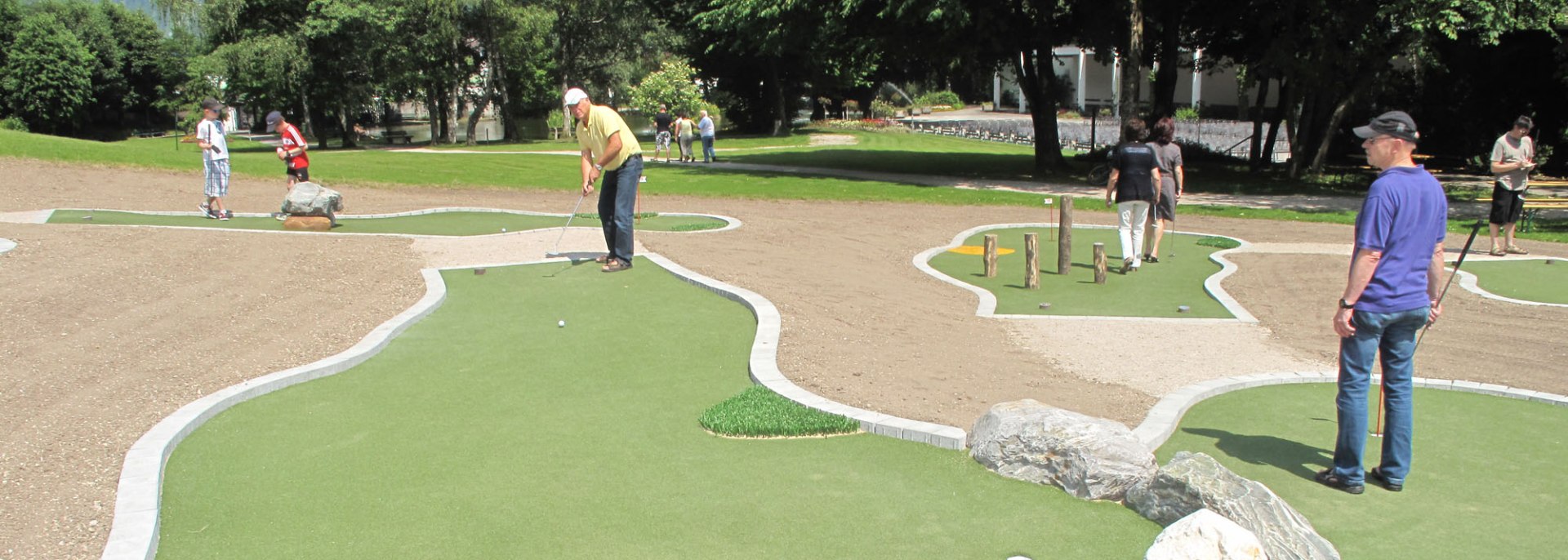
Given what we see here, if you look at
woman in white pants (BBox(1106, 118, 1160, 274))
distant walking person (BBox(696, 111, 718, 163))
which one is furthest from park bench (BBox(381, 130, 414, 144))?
woman in white pants (BBox(1106, 118, 1160, 274))

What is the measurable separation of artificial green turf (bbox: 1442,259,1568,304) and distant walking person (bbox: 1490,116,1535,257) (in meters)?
0.52

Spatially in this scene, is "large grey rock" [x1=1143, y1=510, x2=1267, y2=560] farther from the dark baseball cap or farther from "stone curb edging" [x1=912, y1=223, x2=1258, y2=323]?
"stone curb edging" [x1=912, y1=223, x2=1258, y2=323]

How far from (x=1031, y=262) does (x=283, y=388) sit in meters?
7.07

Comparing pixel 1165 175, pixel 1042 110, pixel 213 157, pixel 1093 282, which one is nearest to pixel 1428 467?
pixel 1093 282

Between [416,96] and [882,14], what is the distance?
118 feet

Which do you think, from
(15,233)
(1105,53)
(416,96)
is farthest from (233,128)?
(15,233)

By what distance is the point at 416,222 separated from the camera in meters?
15.9

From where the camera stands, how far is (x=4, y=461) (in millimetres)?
5527

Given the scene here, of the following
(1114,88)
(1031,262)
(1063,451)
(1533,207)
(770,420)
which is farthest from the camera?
(1114,88)

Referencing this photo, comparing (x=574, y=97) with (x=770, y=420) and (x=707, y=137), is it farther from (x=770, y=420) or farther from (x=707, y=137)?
(x=707, y=137)

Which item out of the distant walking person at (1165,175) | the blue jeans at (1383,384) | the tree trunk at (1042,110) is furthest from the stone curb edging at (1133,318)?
the tree trunk at (1042,110)

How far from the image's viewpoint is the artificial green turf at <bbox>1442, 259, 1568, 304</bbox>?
10898 millimetres

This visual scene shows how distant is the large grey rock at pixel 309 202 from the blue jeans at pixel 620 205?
18.5ft

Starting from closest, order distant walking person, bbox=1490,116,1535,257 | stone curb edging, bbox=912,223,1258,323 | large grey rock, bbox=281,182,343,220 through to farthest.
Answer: stone curb edging, bbox=912,223,1258,323
distant walking person, bbox=1490,116,1535,257
large grey rock, bbox=281,182,343,220
